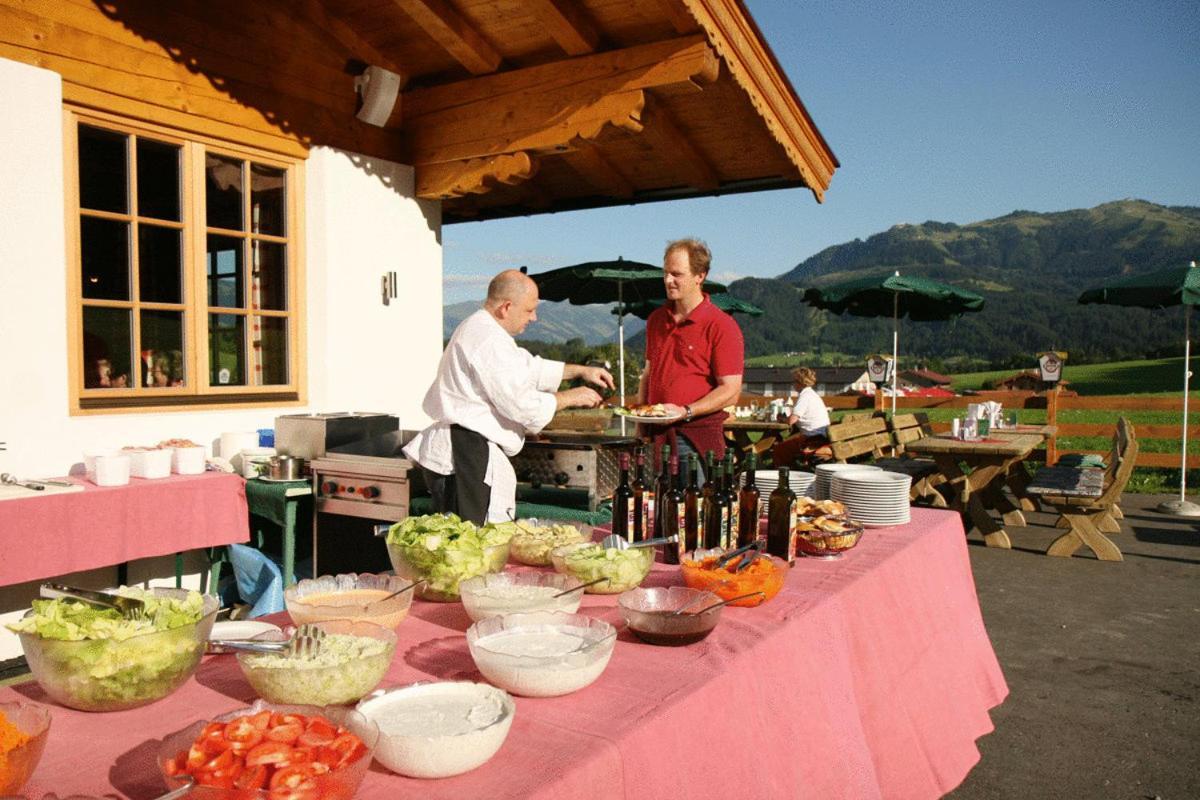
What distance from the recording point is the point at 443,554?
79.1 inches

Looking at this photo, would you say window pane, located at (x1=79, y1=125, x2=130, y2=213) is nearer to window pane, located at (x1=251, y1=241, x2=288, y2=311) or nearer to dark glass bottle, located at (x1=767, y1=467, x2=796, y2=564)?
window pane, located at (x1=251, y1=241, x2=288, y2=311)

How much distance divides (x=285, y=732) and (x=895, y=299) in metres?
10.9

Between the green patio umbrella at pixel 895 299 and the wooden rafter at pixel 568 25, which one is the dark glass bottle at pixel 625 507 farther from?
the green patio umbrella at pixel 895 299

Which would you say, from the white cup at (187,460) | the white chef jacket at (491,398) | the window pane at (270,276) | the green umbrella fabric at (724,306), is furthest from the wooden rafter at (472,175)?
the green umbrella fabric at (724,306)

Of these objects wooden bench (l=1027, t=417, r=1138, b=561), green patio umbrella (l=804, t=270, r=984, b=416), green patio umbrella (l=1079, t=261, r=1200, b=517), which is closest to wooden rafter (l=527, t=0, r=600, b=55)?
wooden bench (l=1027, t=417, r=1138, b=561)

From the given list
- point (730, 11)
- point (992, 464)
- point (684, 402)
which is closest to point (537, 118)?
point (730, 11)

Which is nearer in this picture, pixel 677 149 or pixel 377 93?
pixel 377 93

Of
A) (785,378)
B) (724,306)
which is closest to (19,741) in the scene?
(724,306)

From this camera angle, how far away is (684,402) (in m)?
4.11

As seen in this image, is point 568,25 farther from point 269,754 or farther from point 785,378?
point 785,378

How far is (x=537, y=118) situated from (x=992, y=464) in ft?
16.4

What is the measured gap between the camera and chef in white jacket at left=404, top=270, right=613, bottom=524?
3611 millimetres

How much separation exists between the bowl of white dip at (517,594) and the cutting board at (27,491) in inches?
113

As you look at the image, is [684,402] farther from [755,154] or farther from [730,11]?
[755,154]
